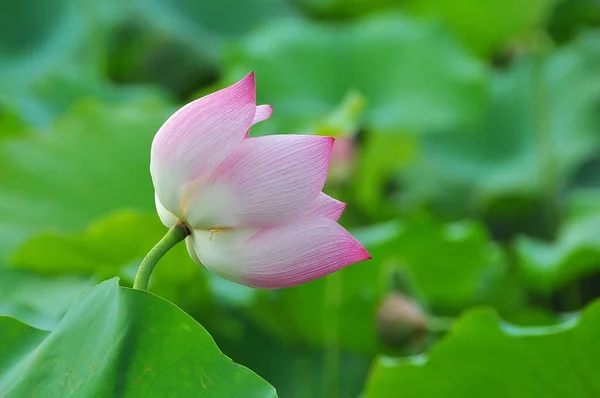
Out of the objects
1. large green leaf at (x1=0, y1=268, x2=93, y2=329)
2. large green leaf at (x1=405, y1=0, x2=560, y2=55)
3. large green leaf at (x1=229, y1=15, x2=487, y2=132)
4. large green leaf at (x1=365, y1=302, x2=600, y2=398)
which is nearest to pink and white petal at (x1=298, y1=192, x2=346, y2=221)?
large green leaf at (x1=365, y1=302, x2=600, y2=398)

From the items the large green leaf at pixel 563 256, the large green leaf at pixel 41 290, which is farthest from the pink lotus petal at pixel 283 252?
the large green leaf at pixel 563 256

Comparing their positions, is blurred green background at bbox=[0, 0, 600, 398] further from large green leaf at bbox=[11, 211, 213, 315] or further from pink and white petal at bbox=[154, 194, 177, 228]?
pink and white petal at bbox=[154, 194, 177, 228]

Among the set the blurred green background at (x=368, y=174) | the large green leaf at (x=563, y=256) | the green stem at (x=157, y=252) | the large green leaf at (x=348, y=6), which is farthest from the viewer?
the large green leaf at (x=348, y=6)

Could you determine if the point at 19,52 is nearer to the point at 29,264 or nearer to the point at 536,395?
the point at 29,264

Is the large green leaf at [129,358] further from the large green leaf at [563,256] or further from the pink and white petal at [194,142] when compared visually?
the large green leaf at [563,256]

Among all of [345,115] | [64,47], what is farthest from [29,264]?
[64,47]

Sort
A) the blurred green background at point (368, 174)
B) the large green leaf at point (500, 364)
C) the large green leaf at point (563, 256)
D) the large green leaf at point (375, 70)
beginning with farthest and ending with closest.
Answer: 1. the large green leaf at point (375, 70)
2. the large green leaf at point (563, 256)
3. the blurred green background at point (368, 174)
4. the large green leaf at point (500, 364)

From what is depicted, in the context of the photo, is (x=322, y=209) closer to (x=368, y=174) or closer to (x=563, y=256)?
(x=563, y=256)
